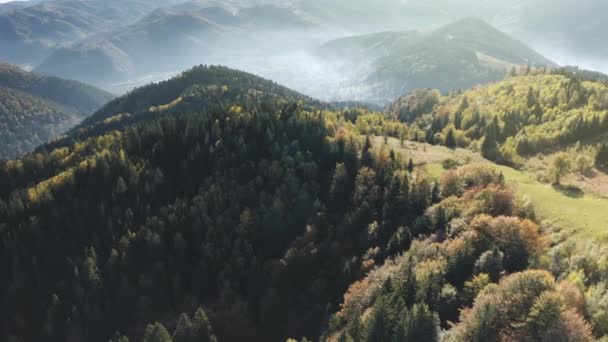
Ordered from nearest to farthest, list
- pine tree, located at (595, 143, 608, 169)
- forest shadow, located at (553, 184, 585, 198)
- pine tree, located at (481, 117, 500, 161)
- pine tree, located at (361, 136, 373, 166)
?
forest shadow, located at (553, 184, 585, 198) < pine tree, located at (595, 143, 608, 169) < pine tree, located at (361, 136, 373, 166) < pine tree, located at (481, 117, 500, 161)

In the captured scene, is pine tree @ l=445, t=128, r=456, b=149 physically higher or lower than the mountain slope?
higher

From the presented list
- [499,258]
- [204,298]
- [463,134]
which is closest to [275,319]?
[204,298]

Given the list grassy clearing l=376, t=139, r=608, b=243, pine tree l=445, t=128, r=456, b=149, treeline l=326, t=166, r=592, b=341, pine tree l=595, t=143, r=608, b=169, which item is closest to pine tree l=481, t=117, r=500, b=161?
pine tree l=445, t=128, r=456, b=149

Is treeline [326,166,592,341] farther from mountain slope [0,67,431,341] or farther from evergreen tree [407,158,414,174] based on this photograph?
evergreen tree [407,158,414,174]

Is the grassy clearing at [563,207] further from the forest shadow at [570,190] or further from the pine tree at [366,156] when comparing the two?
the pine tree at [366,156]

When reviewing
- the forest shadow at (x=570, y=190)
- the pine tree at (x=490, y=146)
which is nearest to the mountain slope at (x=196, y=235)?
the forest shadow at (x=570, y=190)

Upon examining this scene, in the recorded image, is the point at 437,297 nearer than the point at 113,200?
Yes

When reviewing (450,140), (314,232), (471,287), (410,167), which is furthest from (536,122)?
(471,287)

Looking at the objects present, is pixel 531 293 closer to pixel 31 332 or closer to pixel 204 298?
pixel 204 298

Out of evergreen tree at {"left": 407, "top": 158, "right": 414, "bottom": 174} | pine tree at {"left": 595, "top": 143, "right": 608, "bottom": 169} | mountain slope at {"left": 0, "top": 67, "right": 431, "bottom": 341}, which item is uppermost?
pine tree at {"left": 595, "top": 143, "right": 608, "bottom": 169}
